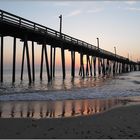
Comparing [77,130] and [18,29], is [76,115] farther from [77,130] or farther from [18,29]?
[18,29]

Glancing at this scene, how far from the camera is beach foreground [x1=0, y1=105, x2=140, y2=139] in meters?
6.12

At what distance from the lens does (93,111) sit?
32.7ft

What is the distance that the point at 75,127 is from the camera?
6.97 m

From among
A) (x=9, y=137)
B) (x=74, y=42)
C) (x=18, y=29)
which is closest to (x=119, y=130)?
(x=9, y=137)

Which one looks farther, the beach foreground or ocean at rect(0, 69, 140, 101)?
ocean at rect(0, 69, 140, 101)

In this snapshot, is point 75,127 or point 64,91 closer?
point 75,127

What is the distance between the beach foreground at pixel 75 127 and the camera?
612 centimetres

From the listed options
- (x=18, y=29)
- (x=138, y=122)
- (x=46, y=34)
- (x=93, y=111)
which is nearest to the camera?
(x=138, y=122)

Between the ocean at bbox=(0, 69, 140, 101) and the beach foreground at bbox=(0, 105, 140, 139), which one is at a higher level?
the ocean at bbox=(0, 69, 140, 101)

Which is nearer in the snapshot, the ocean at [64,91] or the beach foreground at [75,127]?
the beach foreground at [75,127]

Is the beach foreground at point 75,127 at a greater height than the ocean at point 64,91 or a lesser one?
lesser

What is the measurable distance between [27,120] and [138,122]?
2859 millimetres

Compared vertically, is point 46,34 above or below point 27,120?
above

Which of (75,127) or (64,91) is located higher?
(64,91)
